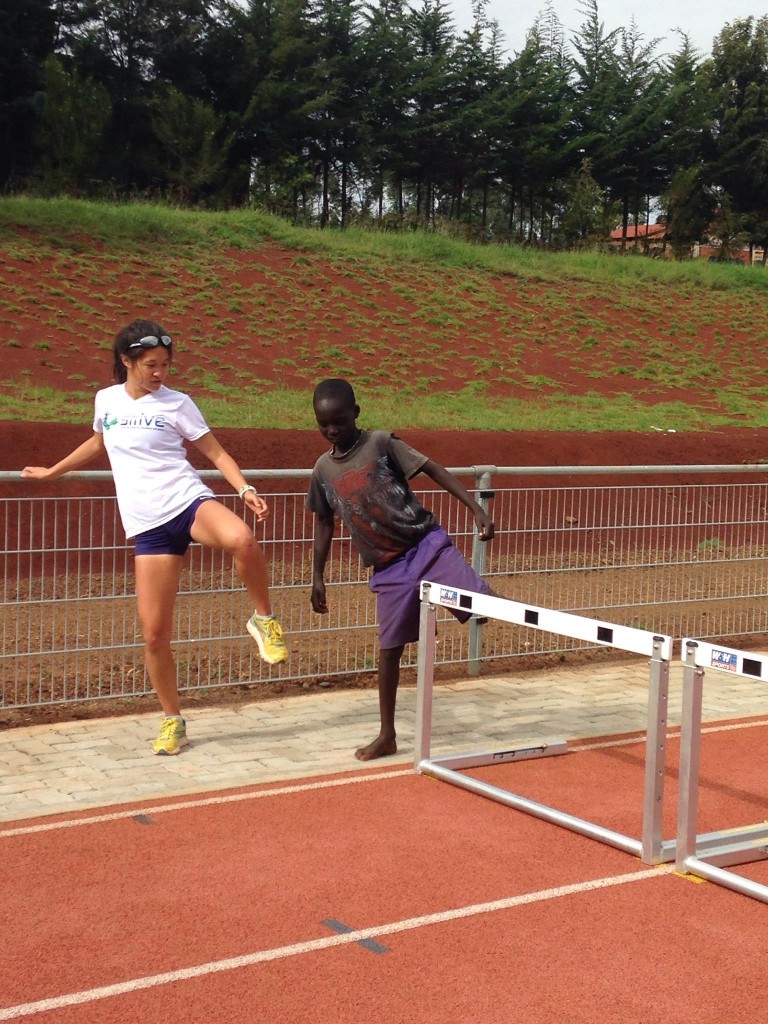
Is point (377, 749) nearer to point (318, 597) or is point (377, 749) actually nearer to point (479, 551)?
point (318, 597)

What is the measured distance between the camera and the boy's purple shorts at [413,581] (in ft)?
22.8

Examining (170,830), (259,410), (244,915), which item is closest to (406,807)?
(170,830)

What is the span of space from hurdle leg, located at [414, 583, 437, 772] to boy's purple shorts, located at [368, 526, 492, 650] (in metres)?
0.13

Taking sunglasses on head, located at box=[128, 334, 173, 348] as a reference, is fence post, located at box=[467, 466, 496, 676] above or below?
below

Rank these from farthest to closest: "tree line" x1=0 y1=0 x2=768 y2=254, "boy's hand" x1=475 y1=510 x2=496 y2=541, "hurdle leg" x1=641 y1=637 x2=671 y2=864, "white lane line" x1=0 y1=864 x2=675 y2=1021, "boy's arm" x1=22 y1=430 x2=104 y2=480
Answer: "tree line" x1=0 y1=0 x2=768 y2=254, "boy's arm" x1=22 y1=430 x2=104 y2=480, "boy's hand" x1=475 y1=510 x2=496 y2=541, "hurdle leg" x1=641 y1=637 x2=671 y2=864, "white lane line" x1=0 y1=864 x2=675 y2=1021

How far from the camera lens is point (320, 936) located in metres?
4.68

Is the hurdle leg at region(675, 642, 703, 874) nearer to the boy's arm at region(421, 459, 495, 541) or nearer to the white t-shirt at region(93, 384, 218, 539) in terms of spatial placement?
the boy's arm at region(421, 459, 495, 541)

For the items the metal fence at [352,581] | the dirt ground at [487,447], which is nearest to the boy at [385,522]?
the metal fence at [352,581]

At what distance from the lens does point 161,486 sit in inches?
259

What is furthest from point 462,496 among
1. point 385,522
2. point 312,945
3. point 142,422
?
point 312,945

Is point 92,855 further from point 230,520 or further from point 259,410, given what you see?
point 259,410

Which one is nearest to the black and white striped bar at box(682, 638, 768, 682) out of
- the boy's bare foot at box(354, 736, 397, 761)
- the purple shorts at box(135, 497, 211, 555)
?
the boy's bare foot at box(354, 736, 397, 761)

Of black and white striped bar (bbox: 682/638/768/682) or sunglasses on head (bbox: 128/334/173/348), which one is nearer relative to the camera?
black and white striped bar (bbox: 682/638/768/682)

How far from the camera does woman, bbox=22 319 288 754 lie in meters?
6.51
